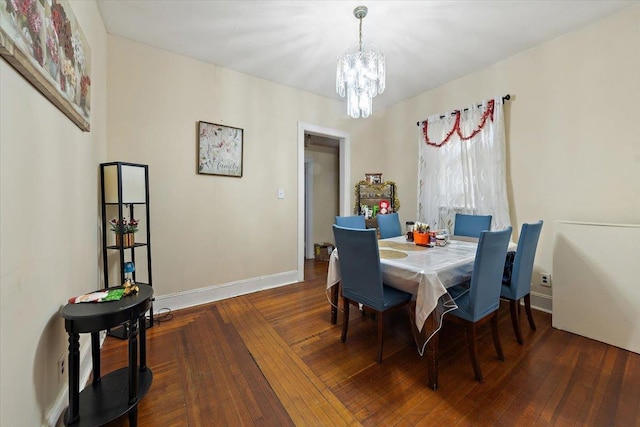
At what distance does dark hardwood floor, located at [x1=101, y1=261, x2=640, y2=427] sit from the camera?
4.39ft

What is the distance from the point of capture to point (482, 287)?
1588mm

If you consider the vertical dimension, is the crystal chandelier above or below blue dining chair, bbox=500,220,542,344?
above

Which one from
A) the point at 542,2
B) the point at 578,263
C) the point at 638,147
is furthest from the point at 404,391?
the point at 542,2

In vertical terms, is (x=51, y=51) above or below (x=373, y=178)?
above

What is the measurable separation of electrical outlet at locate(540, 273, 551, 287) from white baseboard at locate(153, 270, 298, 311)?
108 inches

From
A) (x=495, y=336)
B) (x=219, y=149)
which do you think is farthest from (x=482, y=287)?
(x=219, y=149)

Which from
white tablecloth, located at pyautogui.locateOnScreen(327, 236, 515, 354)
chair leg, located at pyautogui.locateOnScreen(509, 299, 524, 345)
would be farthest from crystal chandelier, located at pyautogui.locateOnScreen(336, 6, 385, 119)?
chair leg, located at pyautogui.locateOnScreen(509, 299, 524, 345)

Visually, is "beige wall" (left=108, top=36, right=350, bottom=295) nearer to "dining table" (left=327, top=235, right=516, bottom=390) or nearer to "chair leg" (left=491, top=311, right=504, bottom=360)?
"dining table" (left=327, top=235, right=516, bottom=390)

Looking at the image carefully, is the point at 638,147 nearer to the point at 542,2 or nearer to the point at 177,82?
the point at 542,2

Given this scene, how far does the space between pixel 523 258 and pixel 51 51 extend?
3.00 metres

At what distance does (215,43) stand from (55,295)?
240cm

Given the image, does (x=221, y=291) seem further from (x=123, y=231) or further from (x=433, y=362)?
(x=433, y=362)

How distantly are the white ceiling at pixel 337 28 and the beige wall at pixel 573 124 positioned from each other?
0.60 feet

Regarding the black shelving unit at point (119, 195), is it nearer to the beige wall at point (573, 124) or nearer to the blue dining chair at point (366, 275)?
Answer: the blue dining chair at point (366, 275)
